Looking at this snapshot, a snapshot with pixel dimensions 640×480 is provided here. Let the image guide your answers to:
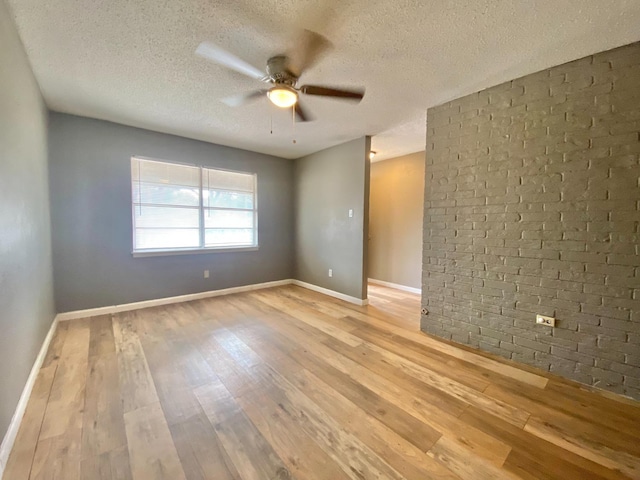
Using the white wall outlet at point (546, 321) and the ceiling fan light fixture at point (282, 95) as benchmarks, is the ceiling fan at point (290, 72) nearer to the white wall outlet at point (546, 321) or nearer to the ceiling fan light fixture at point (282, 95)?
the ceiling fan light fixture at point (282, 95)

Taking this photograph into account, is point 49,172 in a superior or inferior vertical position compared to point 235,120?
inferior

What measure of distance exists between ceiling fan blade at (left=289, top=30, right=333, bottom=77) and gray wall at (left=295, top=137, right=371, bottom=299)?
192cm

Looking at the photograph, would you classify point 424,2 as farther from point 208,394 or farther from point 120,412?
point 120,412

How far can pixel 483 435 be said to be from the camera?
1.49m

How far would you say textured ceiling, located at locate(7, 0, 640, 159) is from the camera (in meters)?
1.56

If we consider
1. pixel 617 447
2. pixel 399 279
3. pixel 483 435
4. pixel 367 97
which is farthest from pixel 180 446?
pixel 399 279

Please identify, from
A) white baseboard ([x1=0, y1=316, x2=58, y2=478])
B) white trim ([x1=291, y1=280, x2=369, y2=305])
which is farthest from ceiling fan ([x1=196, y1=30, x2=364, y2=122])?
white trim ([x1=291, y1=280, x2=369, y2=305])

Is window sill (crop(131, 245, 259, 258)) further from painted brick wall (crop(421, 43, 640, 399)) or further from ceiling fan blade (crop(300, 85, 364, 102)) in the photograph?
painted brick wall (crop(421, 43, 640, 399))

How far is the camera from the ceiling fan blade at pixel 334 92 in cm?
206

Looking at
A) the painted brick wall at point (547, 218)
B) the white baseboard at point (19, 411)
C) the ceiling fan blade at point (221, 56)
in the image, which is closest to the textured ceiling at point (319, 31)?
the ceiling fan blade at point (221, 56)

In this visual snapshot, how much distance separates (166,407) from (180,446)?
0.39 meters

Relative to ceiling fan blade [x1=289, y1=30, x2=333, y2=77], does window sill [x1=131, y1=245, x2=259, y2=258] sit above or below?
below

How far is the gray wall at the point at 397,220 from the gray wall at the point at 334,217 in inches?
54.1

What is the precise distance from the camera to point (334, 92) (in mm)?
2105
